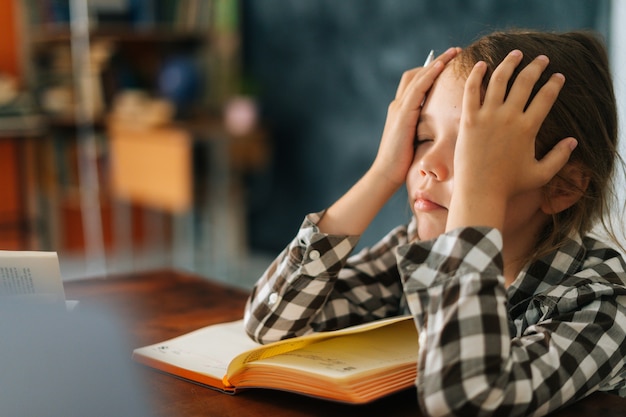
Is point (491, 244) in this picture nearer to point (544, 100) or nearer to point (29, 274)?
point (544, 100)

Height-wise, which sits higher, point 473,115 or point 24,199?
point 473,115

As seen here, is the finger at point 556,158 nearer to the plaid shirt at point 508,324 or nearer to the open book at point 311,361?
the plaid shirt at point 508,324

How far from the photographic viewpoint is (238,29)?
4480 mm

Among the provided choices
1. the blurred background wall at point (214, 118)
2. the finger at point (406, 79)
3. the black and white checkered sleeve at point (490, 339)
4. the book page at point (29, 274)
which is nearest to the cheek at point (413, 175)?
the finger at point (406, 79)

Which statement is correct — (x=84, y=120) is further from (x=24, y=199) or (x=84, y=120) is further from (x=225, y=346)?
(x=225, y=346)

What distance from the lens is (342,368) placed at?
77 cm

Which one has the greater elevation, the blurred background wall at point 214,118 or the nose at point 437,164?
the nose at point 437,164

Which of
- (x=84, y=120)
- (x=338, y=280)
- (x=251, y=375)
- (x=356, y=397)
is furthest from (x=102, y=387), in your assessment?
(x=84, y=120)

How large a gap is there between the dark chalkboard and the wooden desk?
1.82 m

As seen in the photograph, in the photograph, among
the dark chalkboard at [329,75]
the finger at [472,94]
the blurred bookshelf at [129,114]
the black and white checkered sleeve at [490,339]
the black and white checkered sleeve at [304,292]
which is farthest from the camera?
the blurred bookshelf at [129,114]

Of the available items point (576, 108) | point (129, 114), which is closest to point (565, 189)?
point (576, 108)

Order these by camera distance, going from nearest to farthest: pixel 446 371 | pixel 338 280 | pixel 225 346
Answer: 1. pixel 446 371
2. pixel 225 346
3. pixel 338 280

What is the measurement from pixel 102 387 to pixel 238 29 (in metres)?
3.88

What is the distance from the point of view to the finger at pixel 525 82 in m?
0.83
